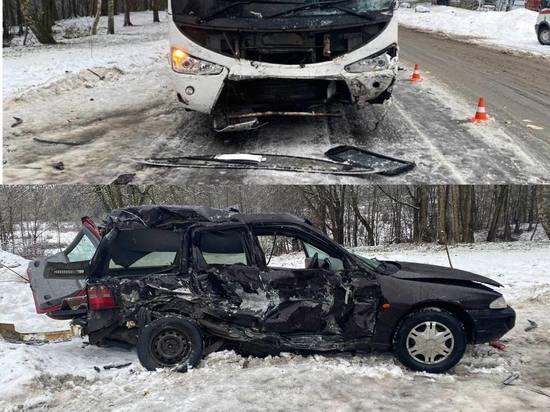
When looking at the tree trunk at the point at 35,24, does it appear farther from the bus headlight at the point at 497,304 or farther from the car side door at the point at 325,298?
the bus headlight at the point at 497,304

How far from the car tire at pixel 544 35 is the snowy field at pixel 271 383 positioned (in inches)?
823

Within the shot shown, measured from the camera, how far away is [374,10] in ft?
26.5

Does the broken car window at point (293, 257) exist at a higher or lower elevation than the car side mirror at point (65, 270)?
higher

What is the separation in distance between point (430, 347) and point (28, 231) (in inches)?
1118

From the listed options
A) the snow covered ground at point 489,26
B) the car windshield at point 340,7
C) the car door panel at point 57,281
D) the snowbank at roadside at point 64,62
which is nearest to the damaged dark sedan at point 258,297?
the car door panel at point 57,281

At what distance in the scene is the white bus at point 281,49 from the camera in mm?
7770

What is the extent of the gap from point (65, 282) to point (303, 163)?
3.32 m

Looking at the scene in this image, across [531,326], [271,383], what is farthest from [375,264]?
[531,326]

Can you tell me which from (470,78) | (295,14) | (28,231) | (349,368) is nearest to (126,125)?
(295,14)

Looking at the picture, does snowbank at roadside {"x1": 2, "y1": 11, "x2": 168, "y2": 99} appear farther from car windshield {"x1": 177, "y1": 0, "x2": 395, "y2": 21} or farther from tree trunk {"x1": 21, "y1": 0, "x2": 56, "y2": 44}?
car windshield {"x1": 177, "y1": 0, "x2": 395, "y2": 21}

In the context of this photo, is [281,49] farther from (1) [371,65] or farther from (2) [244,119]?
(1) [371,65]

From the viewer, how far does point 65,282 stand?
6.67m

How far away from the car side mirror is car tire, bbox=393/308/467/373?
12.1 feet

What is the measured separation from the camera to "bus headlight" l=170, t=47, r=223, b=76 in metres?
7.77
